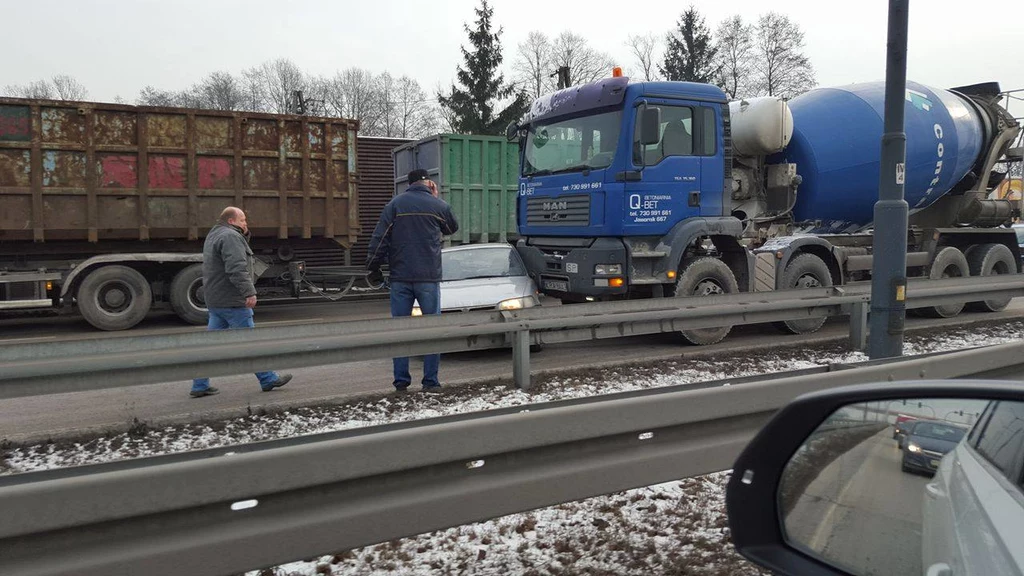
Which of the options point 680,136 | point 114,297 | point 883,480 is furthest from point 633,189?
point 114,297

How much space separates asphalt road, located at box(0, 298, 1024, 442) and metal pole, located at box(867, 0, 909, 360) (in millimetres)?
2208

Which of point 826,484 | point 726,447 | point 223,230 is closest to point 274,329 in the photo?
point 223,230

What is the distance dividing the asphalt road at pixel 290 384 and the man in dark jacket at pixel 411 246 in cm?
88

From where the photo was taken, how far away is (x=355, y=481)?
2297 mm

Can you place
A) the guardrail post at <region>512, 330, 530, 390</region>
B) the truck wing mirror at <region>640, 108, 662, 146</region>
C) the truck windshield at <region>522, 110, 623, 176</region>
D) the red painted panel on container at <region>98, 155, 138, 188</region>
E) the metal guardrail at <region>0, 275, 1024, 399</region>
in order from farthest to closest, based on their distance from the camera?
1. the red painted panel on container at <region>98, 155, 138, 188</region>
2. the truck windshield at <region>522, 110, 623, 176</region>
3. the truck wing mirror at <region>640, 108, 662, 146</region>
4. the guardrail post at <region>512, 330, 530, 390</region>
5. the metal guardrail at <region>0, 275, 1024, 399</region>

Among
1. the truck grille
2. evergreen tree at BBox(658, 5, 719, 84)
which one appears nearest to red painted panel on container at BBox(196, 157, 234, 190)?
the truck grille

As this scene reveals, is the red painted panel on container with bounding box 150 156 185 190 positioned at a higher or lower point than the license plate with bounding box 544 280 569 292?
higher

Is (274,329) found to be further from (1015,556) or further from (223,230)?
(1015,556)

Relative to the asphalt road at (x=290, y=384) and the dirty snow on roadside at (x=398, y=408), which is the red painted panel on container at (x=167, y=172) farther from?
the dirty snow on roadside at (x=398, y=408)

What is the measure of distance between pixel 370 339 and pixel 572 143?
462 centimetres

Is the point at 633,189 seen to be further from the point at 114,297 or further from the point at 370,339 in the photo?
the point at 114,297

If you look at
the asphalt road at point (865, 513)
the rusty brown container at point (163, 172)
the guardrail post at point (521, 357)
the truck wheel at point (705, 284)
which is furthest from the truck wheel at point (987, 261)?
the asphalt road at point (865, 513)

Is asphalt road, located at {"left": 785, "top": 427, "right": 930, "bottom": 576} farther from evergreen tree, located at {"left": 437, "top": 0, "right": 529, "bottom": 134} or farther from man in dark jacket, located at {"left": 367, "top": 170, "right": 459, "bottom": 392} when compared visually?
evergreen tree, located at {"left": 437, "top": 0, "right": 529, "bottom": 134}

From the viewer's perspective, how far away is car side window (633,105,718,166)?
8.72m
